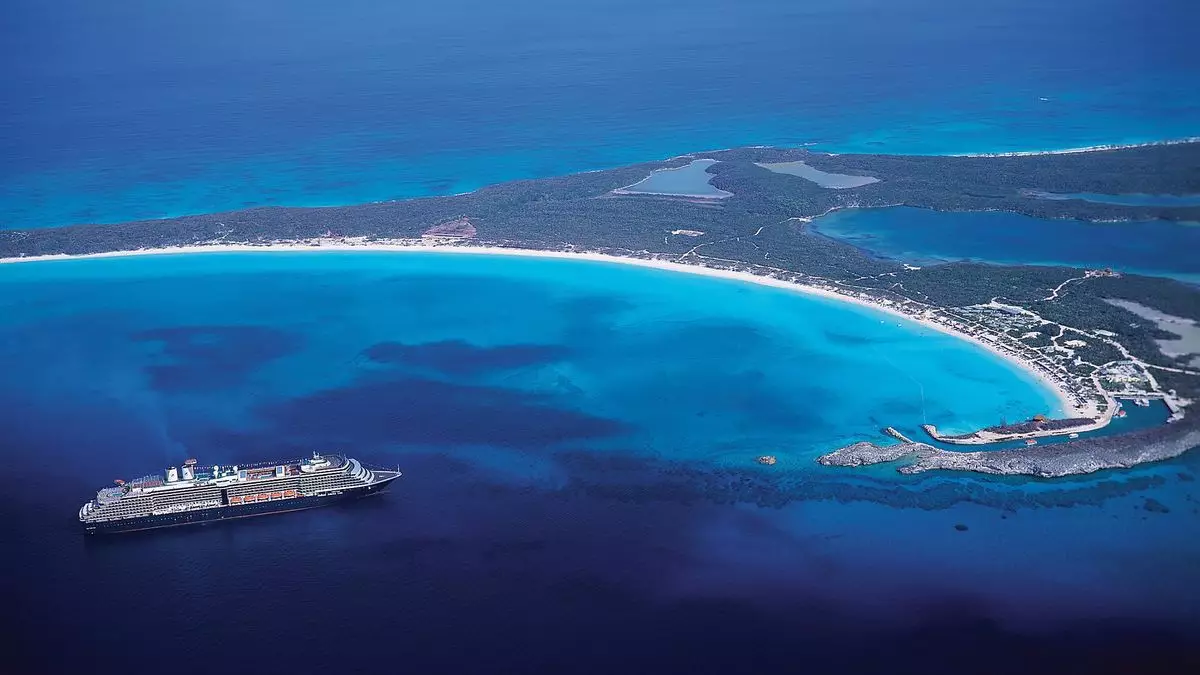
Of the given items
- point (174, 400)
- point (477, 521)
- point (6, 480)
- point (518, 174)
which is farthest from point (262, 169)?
point (477, 521)

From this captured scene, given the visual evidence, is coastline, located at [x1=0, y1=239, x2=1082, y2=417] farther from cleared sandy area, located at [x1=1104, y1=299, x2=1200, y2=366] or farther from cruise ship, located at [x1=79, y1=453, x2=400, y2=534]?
cruise ship, located at [x1=79, y1=453, x2=400, y2=534]

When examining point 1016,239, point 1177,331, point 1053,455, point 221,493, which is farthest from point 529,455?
point 1016,239

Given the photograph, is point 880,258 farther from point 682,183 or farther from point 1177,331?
point 682,183

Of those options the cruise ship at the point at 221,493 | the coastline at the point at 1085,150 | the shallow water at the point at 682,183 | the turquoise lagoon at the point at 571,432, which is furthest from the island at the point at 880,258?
the cruise ship at the point at 221,493

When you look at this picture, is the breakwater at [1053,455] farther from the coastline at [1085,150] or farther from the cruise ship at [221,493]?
the coastline at [1085,150]

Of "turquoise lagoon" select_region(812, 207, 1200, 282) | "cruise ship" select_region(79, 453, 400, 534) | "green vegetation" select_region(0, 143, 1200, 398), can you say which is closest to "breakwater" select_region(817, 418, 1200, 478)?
"turquoise lagoon" select_region(812, 207, 1200, 282)
